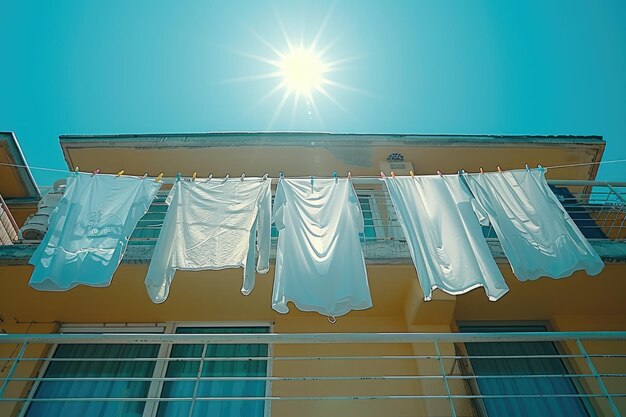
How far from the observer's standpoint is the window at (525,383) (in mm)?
4828

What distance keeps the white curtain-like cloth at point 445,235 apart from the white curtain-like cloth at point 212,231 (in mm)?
1653

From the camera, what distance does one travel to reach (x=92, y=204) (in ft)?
16.3

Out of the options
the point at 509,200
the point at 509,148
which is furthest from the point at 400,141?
the point at 509,200

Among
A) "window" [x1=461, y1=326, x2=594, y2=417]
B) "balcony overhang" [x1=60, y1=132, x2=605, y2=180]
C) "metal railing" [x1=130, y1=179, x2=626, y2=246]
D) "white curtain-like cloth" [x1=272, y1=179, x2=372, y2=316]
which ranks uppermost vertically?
"balcony overhang" [x1=60, y1=132, x2=605, y2=180]

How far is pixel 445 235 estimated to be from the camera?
457cm

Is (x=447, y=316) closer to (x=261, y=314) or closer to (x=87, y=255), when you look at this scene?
(x=261, y=314)

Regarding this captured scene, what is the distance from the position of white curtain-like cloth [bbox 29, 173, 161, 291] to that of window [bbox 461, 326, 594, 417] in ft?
13.7

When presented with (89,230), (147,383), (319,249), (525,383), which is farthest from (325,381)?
(89,230)

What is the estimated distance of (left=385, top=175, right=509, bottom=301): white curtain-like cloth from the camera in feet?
13.2

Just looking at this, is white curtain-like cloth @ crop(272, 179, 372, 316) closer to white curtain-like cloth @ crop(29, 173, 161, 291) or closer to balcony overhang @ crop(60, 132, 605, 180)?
white curtain-like cloth @ crop(29, 173, 161, 291)

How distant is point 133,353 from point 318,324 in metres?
2.48

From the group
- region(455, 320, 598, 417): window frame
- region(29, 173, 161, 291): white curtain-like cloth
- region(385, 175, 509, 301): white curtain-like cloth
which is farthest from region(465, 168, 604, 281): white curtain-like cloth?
region(29, 173, 161, 291): white curtain-like cloth

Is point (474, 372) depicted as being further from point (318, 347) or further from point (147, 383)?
point (147, 383)

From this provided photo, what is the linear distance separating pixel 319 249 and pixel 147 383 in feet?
9.34
